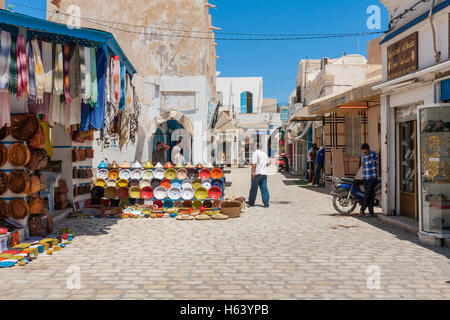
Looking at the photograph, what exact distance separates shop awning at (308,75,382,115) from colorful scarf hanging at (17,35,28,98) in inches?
305

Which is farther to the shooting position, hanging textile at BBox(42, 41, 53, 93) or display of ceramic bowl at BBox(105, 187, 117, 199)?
display of ceramic bowl at BBox(105, 187, 117, 199)

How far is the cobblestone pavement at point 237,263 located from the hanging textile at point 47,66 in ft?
8.31

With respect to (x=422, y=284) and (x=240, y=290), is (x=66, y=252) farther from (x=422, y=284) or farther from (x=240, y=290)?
(x=422, y=284)

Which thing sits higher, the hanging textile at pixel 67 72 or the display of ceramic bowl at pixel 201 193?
the hanging textile at pixel 67 72

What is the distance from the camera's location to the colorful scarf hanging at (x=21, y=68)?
5.63 meters

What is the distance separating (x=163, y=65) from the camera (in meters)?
15.4

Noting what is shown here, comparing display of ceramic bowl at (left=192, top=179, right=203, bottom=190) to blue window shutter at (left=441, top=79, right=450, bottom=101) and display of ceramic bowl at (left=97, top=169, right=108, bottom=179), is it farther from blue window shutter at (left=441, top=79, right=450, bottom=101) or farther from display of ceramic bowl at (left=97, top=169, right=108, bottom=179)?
blue window shutter at (left=441, top=79, right=450, bottom=101)

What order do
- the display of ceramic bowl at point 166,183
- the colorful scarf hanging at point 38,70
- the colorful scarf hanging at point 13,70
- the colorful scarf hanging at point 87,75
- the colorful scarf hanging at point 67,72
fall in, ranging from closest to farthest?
the colorful scarf hanging at point 13,70 → the colorful scarf hanging at point 38,70 → the colorful scarf hanging at point 67,72 → the colorful scarf hanging at point 87,75 → the display of ceramic bowl at point 166,183

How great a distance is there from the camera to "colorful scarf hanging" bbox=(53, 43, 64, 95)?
624 cm

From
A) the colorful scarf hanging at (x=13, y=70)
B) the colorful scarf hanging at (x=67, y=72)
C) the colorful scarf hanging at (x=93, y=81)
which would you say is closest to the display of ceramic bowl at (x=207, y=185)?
the colorful scarf hanging at (x=93, y=81)

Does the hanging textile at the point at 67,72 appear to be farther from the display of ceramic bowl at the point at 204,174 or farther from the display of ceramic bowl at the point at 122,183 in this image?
the display of ceramic bowl at the point at 204,174

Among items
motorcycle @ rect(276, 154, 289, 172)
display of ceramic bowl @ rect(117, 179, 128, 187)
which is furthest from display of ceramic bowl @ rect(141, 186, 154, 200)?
motorcycle @ rect(276, 154, 289, 172)
